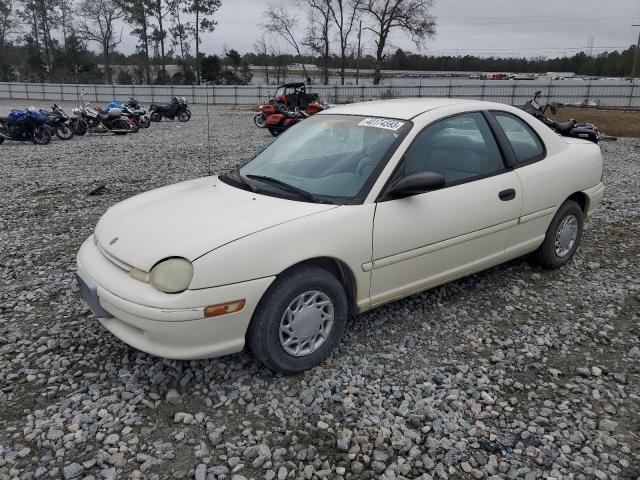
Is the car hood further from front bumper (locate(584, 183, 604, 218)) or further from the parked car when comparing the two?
front bumper (locate(584, 183, 604, 218))

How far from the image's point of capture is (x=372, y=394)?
282 centimetres

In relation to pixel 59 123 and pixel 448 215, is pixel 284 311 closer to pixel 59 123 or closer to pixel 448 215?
pixel 448 215

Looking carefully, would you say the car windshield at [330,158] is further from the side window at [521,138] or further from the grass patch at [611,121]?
the grass patch at [611,121]

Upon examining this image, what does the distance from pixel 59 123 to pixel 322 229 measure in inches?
553

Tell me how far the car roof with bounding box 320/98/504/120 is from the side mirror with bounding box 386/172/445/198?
2.02 feet

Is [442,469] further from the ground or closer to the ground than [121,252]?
closer to the ground

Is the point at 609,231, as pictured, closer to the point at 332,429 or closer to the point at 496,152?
the point at 496,152

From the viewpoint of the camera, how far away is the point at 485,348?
3.32 metres

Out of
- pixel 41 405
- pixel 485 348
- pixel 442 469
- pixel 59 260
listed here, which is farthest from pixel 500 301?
pixel 59 260

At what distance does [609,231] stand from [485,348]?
351 cm

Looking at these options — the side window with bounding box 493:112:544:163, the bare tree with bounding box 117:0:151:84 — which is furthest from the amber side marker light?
the bare tree with bounding box 117:0:151:84

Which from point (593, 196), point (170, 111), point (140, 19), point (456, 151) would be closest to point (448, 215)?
point (456, 151)

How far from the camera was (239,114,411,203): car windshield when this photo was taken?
3.16m

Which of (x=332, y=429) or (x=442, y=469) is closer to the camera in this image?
(x=442, y=469)
